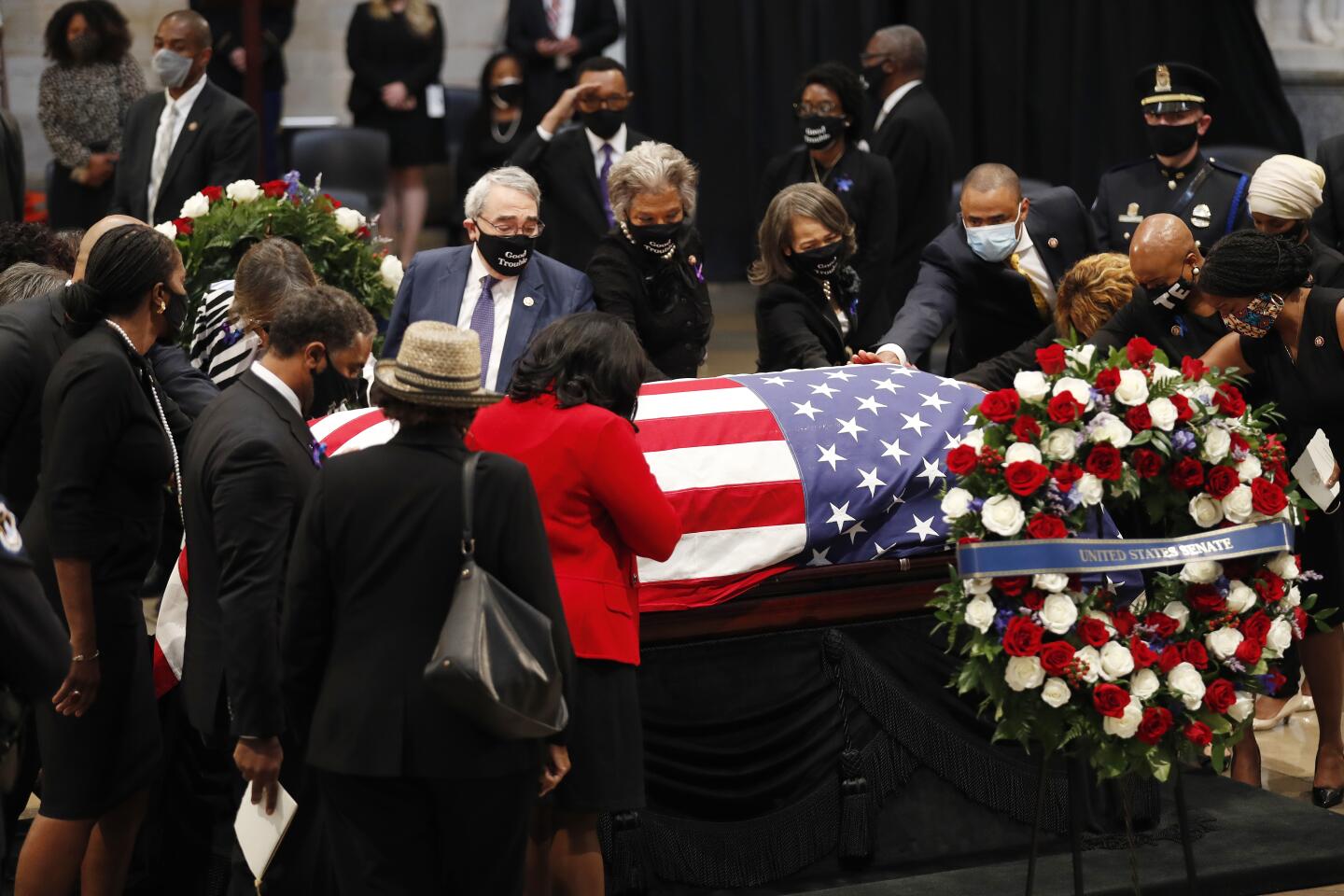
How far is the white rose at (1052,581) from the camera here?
3.72 meters

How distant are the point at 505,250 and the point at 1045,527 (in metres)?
1.75

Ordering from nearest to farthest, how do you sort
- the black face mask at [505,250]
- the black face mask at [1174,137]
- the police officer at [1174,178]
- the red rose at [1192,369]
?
the red rose at [1192,369] < the black face mask at [505,250] < the police officer at [1174,178] < the black face mask at [1174,137]

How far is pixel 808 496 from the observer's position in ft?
14.4

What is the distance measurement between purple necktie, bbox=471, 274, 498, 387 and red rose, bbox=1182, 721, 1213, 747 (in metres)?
2.01

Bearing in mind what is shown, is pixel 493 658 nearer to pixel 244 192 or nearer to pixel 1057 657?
pixel 1057 657

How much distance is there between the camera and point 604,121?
6.95 m

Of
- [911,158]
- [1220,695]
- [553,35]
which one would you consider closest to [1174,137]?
[911,158]

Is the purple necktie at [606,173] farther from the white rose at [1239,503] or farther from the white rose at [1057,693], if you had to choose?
the white rose at [1057,693]

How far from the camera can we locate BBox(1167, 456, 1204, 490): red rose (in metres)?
3.84

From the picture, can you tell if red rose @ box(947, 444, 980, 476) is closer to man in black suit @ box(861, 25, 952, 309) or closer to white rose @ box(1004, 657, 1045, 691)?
white rose @ box(1004, 657, 1045, 691)

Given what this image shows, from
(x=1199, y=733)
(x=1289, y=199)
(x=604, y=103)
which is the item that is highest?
(x=604, y=103)

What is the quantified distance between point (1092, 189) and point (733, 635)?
26.2 ft

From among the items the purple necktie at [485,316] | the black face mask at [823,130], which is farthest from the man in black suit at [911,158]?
the purple necktie at [485,316]

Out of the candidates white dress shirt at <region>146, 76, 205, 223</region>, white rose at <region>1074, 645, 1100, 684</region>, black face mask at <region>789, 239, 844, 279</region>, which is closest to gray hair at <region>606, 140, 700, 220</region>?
black face mask at <region>789, 239, 844, 279</region>
